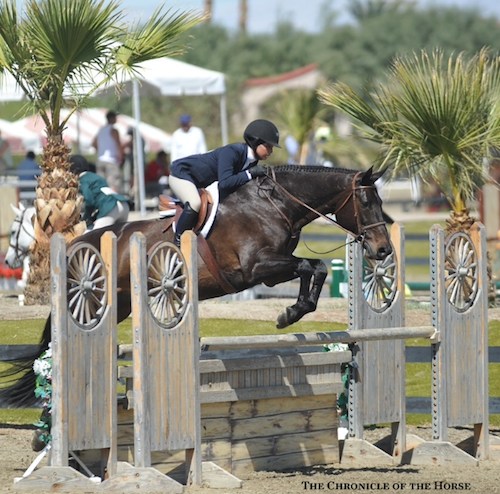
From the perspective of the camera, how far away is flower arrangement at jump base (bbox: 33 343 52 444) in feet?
23.4

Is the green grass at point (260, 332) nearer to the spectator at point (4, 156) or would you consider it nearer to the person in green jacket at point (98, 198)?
the person in green jacket at point (98, 198)

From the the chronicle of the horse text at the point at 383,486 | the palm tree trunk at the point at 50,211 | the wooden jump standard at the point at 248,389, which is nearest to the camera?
the wooden jump standard at the point at 248,389

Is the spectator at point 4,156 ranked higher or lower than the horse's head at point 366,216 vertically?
higher

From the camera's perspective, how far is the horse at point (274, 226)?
26.0 ft

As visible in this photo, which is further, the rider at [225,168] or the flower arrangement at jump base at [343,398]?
the rider at [225,168]

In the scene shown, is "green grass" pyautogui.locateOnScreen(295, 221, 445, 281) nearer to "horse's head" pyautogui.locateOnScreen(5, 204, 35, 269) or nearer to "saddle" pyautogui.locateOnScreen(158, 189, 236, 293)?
"horse's head" pyautogui.locateOnScreen(5, 204, 35, 269)

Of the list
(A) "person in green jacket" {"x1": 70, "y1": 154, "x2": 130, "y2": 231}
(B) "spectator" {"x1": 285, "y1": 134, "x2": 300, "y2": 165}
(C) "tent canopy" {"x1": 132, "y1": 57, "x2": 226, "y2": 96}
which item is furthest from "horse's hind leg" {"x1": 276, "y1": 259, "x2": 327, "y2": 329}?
(B) "spectator" {"x1": 285, "y1": 134, "x2": 300, "y2": 165}

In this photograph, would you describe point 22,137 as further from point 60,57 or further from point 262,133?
point 262,133

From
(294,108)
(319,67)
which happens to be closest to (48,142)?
(294,108)

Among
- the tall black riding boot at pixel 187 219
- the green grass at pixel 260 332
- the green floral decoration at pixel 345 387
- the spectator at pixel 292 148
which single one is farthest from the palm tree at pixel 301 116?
the green floral decoration at pixel 345 387

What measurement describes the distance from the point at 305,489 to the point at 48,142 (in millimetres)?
6595

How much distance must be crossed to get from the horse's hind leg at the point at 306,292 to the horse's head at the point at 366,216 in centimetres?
37

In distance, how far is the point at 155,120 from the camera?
4744 cm

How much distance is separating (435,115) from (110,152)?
8.68 metres
